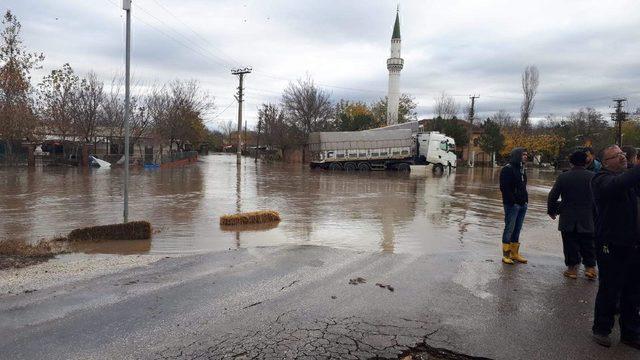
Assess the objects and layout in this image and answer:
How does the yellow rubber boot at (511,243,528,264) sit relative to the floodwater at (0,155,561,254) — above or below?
above

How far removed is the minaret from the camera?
192 ft

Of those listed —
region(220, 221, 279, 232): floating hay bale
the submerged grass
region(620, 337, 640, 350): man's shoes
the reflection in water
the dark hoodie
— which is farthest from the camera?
region(220, 221, 279, 232): floating hay bale

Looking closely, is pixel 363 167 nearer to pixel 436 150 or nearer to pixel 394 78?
pixel 436 150

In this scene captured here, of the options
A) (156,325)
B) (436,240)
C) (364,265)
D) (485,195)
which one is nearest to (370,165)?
(485,195)

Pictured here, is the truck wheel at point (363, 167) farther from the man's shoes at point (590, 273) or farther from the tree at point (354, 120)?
the man's shoes at point (590, 273)

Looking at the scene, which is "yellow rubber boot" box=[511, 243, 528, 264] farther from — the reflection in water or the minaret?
the minaret

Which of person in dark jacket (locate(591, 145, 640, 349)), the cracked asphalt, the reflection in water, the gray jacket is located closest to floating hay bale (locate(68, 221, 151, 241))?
the reflection in water

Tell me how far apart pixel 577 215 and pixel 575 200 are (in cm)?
22

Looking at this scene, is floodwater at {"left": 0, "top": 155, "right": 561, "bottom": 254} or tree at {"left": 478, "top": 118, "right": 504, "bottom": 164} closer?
floodwater at {"left": 0, "top": 155, "right": 561, "bottom": 254}

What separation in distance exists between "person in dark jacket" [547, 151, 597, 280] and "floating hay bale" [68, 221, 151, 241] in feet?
23.8

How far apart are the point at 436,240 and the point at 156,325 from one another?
6.21 metres

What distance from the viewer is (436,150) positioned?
3741cm

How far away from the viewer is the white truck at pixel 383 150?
37.7 meters

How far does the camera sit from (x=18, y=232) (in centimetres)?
1003
